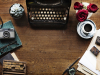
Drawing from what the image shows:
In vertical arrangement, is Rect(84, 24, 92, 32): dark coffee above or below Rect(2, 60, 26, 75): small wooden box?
above

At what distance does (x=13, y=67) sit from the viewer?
4.42 feet

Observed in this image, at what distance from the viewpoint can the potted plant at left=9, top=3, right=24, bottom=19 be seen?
1.32 metres

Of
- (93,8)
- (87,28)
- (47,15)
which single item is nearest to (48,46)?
(47,15)

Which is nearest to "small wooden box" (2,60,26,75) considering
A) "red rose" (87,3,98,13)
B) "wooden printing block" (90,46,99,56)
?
"wooden printing block" (90,46,99,56)

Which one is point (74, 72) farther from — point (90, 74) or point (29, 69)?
→ point (29, 69)

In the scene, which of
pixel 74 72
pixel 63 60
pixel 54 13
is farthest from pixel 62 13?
pixel 74 72

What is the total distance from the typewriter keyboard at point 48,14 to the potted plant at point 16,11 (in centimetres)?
9

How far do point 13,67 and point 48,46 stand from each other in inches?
16.0

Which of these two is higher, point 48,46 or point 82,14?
point 82,14

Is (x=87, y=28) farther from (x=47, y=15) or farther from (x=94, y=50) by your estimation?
(x=47, y=15)

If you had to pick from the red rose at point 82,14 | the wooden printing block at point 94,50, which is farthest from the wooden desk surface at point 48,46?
the red rose at point 82,14

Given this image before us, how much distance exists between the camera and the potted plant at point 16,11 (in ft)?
4.34

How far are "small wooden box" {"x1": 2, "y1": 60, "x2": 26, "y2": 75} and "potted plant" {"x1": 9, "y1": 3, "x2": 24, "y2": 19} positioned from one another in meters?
0.45

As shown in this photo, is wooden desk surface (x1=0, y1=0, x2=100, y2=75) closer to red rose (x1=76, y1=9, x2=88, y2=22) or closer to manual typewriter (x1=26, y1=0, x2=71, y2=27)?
manual typewriter (x1=26, y1=0, x2=71, y2=27)
